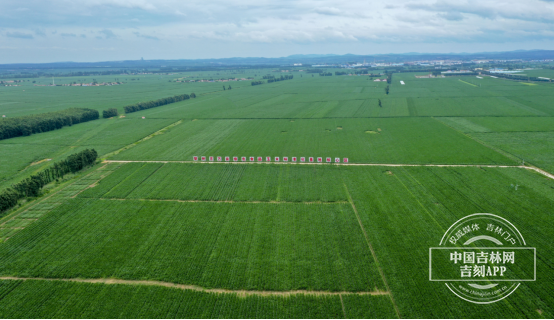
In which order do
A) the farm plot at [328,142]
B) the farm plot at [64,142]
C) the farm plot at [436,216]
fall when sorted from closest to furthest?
the farm plot at [436,216] < the farm plot at [64,142] < the farm plot at [328,142]

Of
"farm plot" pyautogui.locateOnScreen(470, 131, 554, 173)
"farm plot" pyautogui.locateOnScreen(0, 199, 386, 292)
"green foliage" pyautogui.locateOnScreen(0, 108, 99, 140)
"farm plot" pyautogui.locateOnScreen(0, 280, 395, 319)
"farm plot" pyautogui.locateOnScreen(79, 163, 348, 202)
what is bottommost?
"farm plot" pyautogui.locateOnScreen(0, 280, 395, 319)

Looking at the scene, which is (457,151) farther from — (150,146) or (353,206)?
(150,146)

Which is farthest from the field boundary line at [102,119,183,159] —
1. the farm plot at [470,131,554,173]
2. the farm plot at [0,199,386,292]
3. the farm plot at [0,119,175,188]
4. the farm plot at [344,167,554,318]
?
the farm plot at [470,131,554,173]

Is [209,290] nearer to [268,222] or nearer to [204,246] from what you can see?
[204,246]

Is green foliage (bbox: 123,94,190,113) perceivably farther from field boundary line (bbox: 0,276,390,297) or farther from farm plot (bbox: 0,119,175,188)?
field boundary line (bbox: 0,276,390,297)

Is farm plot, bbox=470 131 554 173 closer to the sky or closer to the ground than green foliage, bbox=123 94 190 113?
closer to the ground

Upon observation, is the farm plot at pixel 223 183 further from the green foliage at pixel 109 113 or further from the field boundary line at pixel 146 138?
the green foliage at pixel 109 113

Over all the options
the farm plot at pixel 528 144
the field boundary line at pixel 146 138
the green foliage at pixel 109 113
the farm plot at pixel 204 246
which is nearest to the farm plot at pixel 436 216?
the farm plot at pixel 204 246
